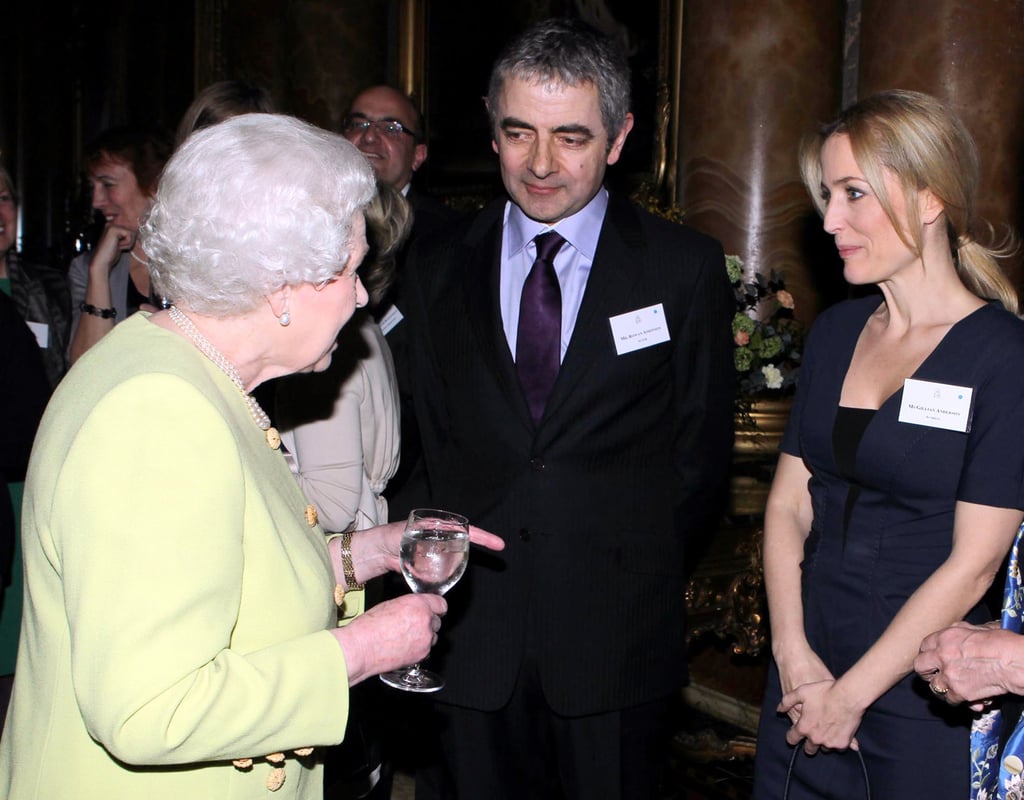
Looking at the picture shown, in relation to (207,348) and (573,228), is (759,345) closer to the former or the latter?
(573,228)

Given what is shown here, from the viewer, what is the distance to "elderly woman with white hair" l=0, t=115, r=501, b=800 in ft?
4.24

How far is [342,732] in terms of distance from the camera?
4.78 feet

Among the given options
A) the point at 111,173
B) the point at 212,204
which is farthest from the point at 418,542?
the point at 111,173

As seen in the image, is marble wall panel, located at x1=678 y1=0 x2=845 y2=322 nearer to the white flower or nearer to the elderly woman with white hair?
the white flower

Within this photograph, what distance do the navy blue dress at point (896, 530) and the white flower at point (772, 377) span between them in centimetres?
148

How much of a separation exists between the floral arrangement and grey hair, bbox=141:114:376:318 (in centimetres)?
232

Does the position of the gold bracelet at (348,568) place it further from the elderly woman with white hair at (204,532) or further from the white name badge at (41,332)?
the white name badge at (41,332)

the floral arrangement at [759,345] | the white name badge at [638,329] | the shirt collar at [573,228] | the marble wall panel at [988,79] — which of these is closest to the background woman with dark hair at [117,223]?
the shirt collar at [573,228]

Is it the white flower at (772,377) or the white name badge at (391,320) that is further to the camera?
the white flower at (772,377)

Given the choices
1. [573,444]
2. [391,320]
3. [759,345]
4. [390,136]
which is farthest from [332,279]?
[390,136]

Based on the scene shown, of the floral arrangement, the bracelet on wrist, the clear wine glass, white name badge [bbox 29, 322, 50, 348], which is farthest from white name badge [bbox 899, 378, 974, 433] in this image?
white name badge [bbox 29, 322, 50, 348]

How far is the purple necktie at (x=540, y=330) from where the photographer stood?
2443mm

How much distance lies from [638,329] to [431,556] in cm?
90

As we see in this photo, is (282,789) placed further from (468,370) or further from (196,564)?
(468,370)
